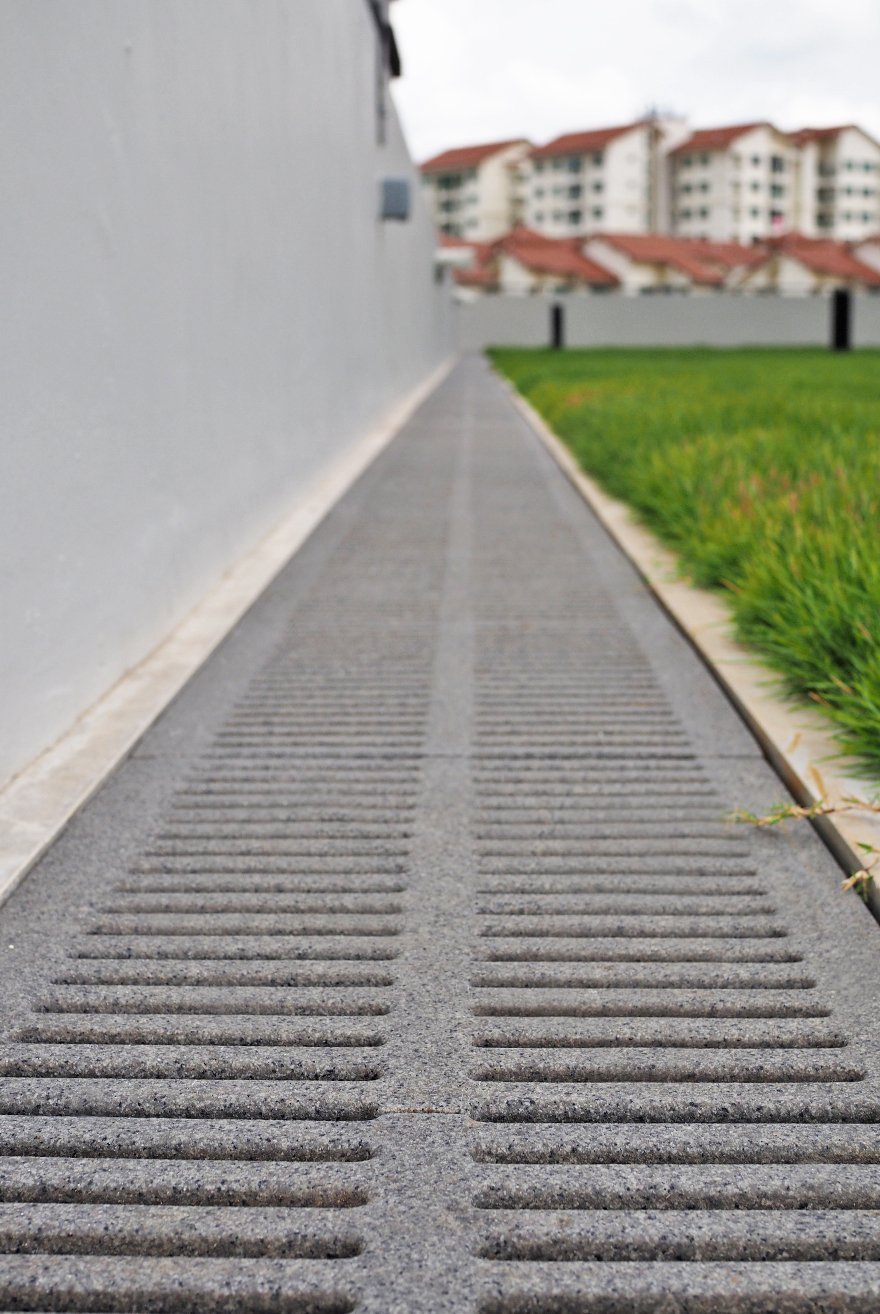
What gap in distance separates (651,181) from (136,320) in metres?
100

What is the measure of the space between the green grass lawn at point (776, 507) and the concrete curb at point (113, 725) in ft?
5.75

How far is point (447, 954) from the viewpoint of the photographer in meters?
2.22

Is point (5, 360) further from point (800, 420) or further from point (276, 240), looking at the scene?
point (800, 420)

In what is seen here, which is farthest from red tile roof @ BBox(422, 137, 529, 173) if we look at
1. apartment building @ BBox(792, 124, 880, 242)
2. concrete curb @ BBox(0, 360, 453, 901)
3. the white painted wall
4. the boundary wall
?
concrete curb @ BBox(0, 360, 453, 901)

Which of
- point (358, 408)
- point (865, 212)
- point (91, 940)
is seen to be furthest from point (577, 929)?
point (865, 212)

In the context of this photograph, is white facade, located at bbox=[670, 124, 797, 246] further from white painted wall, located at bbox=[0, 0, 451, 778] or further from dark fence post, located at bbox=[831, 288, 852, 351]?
white painted wall, located at bbox=[0, 0, 451, 778]

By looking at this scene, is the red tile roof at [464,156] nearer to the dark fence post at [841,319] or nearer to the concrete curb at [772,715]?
the dark fence post at [841,319]

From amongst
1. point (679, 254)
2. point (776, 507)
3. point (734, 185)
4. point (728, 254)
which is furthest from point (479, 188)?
point (776, 507)

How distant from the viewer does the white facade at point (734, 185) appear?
9525cm

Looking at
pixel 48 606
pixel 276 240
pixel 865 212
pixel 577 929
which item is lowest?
pixel 577 929

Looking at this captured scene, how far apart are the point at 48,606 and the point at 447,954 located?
1515 millimetres

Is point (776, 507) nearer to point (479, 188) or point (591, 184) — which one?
point (591, 184)

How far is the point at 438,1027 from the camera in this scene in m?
1.97

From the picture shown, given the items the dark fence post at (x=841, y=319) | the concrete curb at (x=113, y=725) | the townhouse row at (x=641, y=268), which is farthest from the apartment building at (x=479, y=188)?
the concrete curb at (x=113, y=725)
